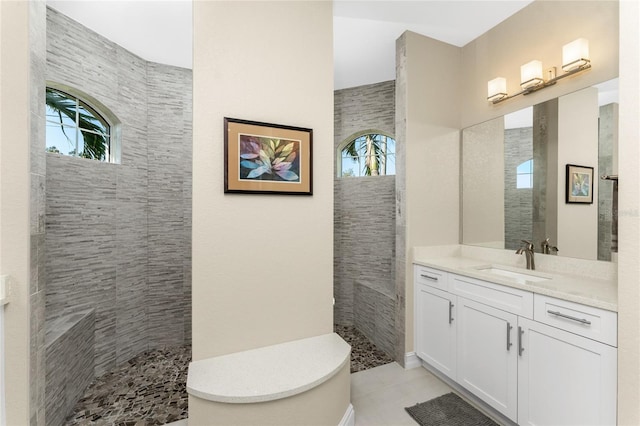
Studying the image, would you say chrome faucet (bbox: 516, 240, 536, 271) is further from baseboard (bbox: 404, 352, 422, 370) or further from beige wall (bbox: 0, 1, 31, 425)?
beige wall (bbox: 0, 1, 31, 425)

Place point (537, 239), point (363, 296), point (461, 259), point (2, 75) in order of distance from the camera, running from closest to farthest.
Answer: point (2, 75) < point (537, 239) < point (461, 259) < point (363, 296)

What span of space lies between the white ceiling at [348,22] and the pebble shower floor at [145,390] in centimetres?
314

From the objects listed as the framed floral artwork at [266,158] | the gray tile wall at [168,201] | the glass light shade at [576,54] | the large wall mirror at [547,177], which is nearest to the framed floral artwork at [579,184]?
the large wall mirror at [547,177]

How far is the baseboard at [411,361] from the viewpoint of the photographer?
262cm

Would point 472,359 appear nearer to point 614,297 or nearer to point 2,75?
point 614,297

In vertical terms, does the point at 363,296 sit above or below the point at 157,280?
below

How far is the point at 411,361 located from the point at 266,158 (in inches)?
90.3

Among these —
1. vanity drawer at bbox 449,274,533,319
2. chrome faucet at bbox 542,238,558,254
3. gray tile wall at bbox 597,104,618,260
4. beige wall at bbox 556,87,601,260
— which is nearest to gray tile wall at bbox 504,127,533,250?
chrome faucet at bbox 542,238,558,254

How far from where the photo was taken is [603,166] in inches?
73.2

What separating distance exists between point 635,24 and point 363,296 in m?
3.09

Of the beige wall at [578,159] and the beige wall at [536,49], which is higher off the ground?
the beige wall at [536,49]

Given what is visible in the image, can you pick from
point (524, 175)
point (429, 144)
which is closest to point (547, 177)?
point (524, 175)

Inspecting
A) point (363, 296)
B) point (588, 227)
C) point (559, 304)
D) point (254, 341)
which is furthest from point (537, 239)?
point (254, 341)

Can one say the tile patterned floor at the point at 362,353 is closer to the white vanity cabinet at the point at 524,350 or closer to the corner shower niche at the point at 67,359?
the white vanity cabinet at the point at 524,350
